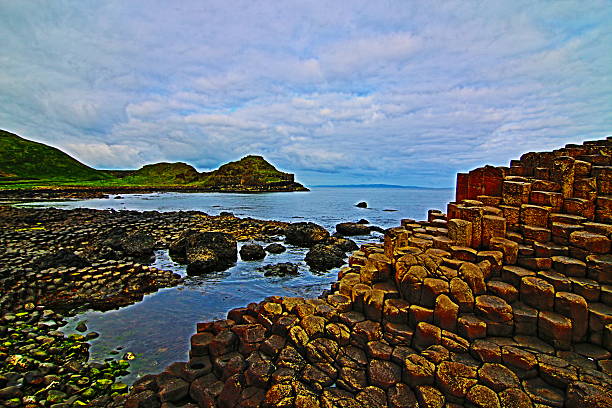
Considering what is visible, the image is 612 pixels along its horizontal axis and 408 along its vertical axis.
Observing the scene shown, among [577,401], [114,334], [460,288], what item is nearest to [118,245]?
[114,334]

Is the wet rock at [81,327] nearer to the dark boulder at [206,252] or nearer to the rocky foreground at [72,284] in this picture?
the rocky foreground at [72,284]

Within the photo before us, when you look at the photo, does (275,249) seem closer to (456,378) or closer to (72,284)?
(72,284)

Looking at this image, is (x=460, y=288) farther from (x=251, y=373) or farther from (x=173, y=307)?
(x=173, y=307)

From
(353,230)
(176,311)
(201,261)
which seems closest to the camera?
(176,311)

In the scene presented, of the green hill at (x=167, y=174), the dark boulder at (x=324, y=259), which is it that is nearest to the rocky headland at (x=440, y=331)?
the dark boulder at (x=324, y=259)

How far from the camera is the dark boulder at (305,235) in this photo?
2347cm

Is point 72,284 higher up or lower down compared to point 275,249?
higher up

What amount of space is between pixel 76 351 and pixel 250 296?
6293 mm

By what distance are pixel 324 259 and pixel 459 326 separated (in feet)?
39.2

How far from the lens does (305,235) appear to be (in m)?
23.6

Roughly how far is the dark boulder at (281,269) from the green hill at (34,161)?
483ft

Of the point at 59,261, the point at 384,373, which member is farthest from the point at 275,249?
the point at 384,373

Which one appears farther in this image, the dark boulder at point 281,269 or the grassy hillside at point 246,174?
the grassy hillside at point 246,174

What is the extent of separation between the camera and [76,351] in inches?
295
